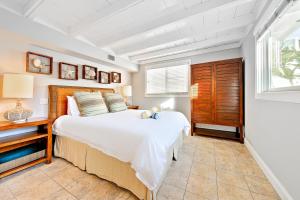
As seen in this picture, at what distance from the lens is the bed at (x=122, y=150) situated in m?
1.09

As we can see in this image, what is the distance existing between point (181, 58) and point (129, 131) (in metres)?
3.17

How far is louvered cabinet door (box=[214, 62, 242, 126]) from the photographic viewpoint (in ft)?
8.89

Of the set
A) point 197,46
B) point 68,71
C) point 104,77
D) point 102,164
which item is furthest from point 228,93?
point 68,71

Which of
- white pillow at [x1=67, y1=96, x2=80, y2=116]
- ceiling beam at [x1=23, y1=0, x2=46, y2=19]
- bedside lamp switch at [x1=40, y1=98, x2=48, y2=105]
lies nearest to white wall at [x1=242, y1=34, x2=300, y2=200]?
white pillow at [x1=67, y1=96, x2=80, y2=116]

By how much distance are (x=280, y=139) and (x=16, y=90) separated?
3387mm

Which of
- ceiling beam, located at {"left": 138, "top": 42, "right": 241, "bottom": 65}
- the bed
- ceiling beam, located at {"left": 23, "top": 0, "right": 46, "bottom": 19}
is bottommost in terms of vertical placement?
the bed

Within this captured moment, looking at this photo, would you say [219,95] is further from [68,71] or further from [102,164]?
[68,71]

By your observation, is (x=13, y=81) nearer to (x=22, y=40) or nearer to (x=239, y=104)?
(x=22, y=40)

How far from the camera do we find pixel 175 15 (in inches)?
72.9

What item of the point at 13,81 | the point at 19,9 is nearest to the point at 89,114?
the point at 13,81

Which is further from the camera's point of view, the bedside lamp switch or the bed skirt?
the bedside lamp switch

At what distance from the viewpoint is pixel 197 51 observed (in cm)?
334

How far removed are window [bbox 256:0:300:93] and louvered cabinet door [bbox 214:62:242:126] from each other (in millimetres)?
791

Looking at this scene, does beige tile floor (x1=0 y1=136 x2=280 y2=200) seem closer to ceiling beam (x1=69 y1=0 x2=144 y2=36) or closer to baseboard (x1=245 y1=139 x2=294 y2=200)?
baseboard (x1=245 y1=139 x2=294 y2=200)
